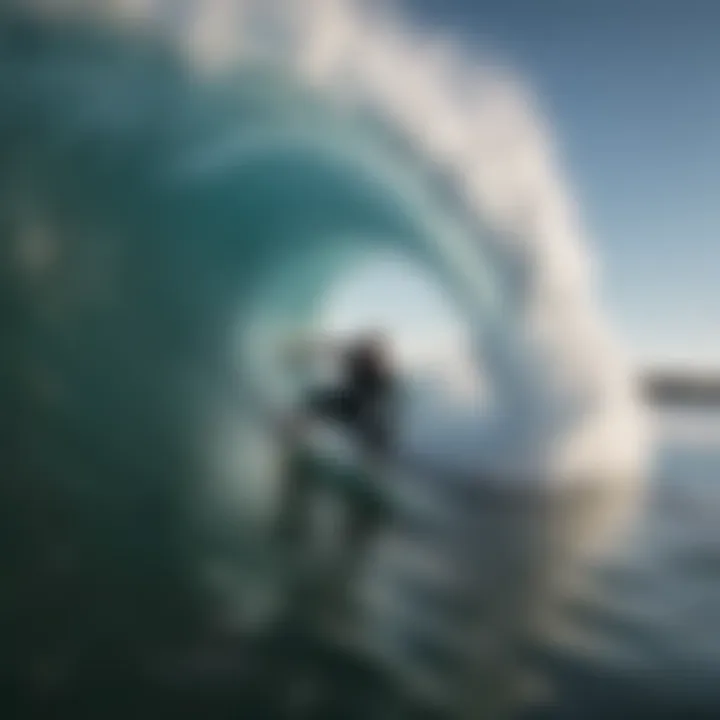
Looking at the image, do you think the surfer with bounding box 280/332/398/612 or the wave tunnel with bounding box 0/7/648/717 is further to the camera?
the surfer with bounding box 280/332/398/612

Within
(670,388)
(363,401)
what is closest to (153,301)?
(363,401)

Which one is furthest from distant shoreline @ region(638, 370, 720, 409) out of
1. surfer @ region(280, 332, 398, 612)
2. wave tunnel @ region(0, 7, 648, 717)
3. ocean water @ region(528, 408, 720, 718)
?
surfer @ region(280, 332, 398, 612)

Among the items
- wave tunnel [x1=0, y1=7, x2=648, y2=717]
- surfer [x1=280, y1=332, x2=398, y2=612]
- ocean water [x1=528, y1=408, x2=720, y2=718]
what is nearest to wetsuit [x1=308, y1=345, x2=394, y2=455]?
surfer [x1=280, y1=332, x2=398, y2=612]

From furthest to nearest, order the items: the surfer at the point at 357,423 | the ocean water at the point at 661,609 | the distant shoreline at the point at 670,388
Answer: the distant shoreline at the point at 670,388
the surfer at the point at 357,423
the ocean water at the point at 661,609

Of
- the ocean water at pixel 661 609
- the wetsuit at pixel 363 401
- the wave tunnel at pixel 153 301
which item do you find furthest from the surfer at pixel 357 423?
the ocean water at pixel 661 609

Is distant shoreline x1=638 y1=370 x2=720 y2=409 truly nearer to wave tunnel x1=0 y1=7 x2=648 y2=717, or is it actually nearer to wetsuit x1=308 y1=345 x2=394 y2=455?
wave tunnel x1=0 y1=7 x2=648 y2=717

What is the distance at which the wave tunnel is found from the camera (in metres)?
1.85

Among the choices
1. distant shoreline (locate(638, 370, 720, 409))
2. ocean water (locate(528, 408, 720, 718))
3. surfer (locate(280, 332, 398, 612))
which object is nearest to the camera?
ocean water (locate(528, 408, 720, 718))

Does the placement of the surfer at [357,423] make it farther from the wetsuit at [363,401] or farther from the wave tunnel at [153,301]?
the wave tunnel at [153,301]

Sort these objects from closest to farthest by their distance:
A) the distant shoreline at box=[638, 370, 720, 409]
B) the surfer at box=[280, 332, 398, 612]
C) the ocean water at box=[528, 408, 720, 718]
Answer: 1. the ocean water at box=[528, 408, 720, 718]
2. the surfer at box=[280, 332, 398, 612]
3. the distant shoreline at box=[638, 370, 720, 409]

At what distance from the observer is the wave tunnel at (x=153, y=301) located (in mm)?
1854

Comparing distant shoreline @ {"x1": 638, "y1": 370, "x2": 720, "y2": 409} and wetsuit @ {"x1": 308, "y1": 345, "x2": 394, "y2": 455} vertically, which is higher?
distant shoreline @ {"x1": 638, "y1": 370, "x2": 720, "y2": 409}

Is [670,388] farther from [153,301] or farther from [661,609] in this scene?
[153,301]

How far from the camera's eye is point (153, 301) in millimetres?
2074
